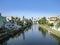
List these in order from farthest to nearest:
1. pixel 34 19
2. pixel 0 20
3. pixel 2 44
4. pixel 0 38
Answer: pixel 34 19 < pixel 0 20 < pixel 0 38 < pixel 2 44

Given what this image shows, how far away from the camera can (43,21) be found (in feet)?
284

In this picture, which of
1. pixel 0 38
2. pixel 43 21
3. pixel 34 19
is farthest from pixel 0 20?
pixel 34 19

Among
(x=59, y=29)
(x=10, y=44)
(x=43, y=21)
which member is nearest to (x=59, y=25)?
(x=59, y=29)

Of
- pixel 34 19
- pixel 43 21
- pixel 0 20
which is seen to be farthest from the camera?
pixel 34 19

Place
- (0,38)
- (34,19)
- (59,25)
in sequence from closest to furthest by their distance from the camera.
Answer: (0,38) → (59,25) → (34,19)

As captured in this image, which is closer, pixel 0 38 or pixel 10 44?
pixel 10 44

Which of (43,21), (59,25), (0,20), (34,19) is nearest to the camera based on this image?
(59,25)

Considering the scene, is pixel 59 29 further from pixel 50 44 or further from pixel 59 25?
pixel 50 44

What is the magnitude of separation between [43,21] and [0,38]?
64.8 meters

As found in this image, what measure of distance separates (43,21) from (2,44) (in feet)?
221

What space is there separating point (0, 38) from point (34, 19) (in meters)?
143

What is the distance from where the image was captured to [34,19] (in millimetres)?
165875

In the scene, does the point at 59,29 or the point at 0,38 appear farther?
the point at 59,29

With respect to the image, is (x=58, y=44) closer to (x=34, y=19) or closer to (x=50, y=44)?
(x=50, y=44)
